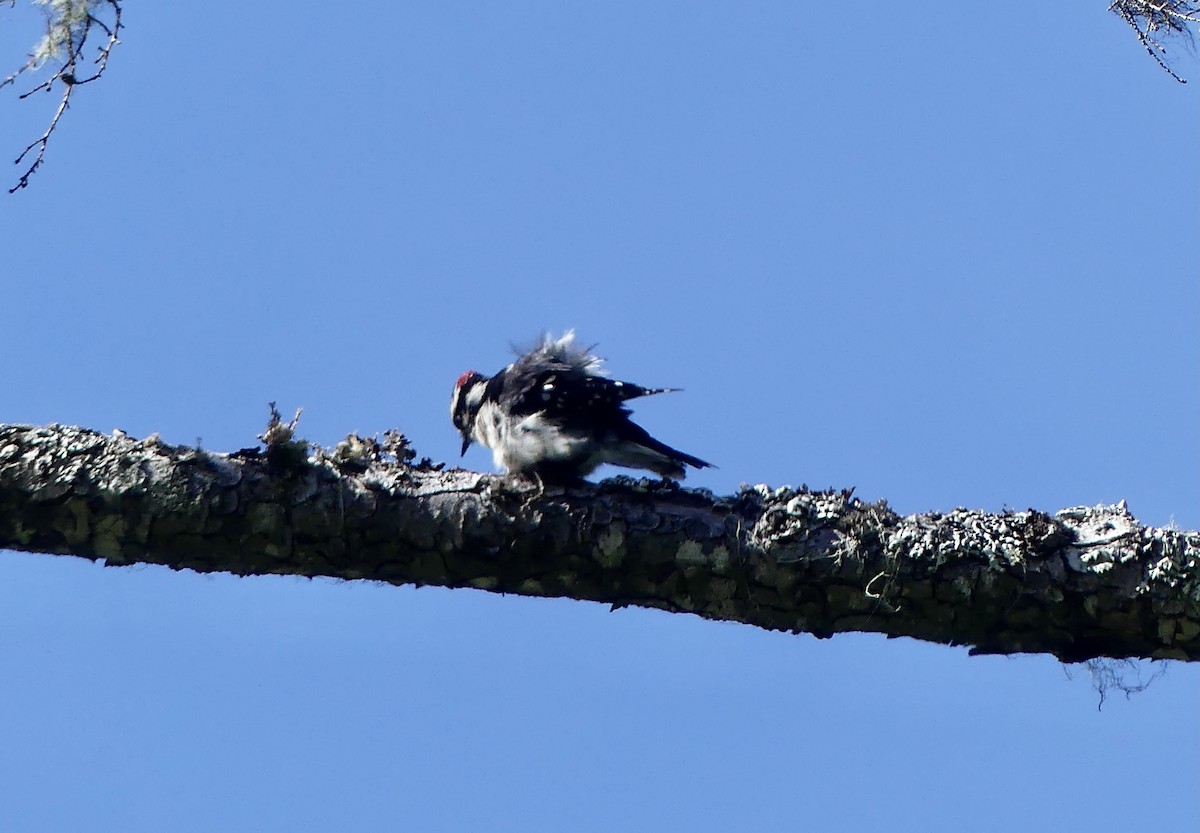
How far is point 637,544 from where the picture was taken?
3.00 meters

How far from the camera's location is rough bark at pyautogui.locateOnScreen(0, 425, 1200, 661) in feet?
9.32

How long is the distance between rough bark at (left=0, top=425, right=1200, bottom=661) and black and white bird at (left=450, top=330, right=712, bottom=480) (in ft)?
2.44

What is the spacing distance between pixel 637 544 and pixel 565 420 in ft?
4.13

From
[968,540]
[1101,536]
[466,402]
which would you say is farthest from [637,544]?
[466,402]

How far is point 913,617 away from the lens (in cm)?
291

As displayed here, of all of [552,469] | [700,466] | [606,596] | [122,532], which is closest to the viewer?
[122,532]

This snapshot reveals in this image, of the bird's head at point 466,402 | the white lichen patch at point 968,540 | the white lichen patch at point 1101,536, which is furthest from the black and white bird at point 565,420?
the white lichen patch at point 1101,536

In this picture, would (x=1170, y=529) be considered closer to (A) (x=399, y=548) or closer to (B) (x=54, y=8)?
(A) (x=399, y=548)

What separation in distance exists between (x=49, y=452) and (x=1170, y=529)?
298cm

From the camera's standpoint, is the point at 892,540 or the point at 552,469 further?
the point at 552,469

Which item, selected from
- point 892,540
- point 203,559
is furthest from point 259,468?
point 892,540

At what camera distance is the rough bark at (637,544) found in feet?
9.32

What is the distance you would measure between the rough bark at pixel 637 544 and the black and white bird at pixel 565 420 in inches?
29.3

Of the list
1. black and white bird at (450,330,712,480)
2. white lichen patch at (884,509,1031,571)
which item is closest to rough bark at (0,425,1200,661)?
white lichen patch at (884,509,1031,571)
